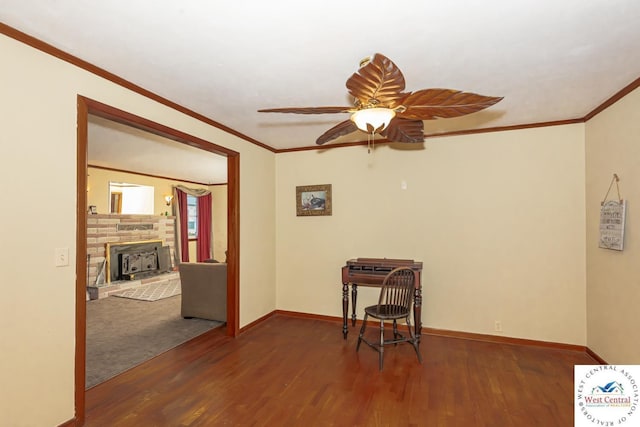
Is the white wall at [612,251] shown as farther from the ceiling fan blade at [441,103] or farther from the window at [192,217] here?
the window at [192,217]

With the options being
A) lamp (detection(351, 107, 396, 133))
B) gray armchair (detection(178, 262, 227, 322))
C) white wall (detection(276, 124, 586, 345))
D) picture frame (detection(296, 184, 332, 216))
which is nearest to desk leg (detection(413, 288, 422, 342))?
white wall (detection(276, 124, 586, 345))

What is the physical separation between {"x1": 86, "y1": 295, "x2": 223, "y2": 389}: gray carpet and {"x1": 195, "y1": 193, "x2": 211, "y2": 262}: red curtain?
3.19 m

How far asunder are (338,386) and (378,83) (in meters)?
2.28

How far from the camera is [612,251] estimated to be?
2707 mm

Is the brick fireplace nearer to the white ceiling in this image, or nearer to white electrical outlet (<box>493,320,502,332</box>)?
the white ceiling

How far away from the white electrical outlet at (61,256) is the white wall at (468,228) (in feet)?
9.06

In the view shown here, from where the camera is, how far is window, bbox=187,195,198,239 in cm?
842

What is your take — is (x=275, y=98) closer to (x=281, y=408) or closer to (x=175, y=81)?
(x=175, y=81)

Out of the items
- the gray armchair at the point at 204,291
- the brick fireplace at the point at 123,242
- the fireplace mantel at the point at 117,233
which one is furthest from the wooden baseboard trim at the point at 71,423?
A: the fireplace mantel at the point at 117,233

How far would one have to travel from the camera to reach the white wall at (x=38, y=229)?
177 centimetres

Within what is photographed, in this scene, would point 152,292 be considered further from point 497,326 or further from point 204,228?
point 497,326

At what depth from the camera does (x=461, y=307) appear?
364 cm

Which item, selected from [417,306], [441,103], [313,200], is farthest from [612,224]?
[313,200]

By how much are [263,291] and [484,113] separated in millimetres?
3317
